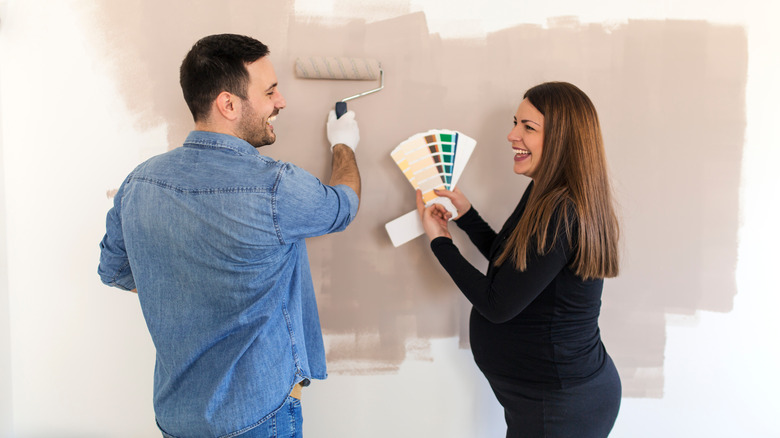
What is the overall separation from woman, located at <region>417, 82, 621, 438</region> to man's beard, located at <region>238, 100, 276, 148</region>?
548 mm

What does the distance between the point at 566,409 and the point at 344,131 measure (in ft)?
3.11

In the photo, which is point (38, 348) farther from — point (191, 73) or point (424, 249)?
point (424, 249)

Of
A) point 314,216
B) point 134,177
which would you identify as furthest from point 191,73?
point 314,216

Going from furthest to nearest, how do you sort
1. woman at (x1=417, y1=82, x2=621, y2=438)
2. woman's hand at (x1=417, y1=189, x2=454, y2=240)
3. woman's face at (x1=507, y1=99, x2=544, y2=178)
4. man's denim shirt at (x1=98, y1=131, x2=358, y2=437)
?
woman's hand at (x1=417, y1=189, x2=454, y2=240) → woman's face at (x1=507, y1=99, x2=544, y2=178) → woman at (x1=417, y1=82, x2=621, y2=438) → man's denim shirt at (x1=98, y1=131, x2=358, y2=437)

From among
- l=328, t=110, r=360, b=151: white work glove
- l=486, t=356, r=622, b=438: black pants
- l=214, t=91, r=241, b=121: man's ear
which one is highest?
l=214, t=91, r=241, b=121: man's ear

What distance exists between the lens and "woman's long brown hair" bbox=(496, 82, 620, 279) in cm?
102

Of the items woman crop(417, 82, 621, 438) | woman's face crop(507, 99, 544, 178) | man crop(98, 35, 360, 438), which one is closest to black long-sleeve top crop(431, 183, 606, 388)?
woman crop(417, 82, 621, 438)

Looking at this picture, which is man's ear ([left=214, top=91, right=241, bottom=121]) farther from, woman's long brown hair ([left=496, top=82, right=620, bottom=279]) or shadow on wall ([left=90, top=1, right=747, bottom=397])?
woman's long brown hair ([left=496, top=82, right=620, bottom=279])

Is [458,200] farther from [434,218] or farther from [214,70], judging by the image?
[214,70]

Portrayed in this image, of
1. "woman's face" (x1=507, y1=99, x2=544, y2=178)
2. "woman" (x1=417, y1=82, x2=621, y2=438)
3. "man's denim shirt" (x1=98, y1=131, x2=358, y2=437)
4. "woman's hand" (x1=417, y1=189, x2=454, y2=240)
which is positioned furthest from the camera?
"woman's hand" (x1=417, y1=189, x2=454, y2=240)

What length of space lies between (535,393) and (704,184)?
0.97 meters

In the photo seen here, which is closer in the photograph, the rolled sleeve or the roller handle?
the rolled sleeve

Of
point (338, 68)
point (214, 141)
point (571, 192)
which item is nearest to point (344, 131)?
point (338, 68)

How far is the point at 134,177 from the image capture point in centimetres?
98
